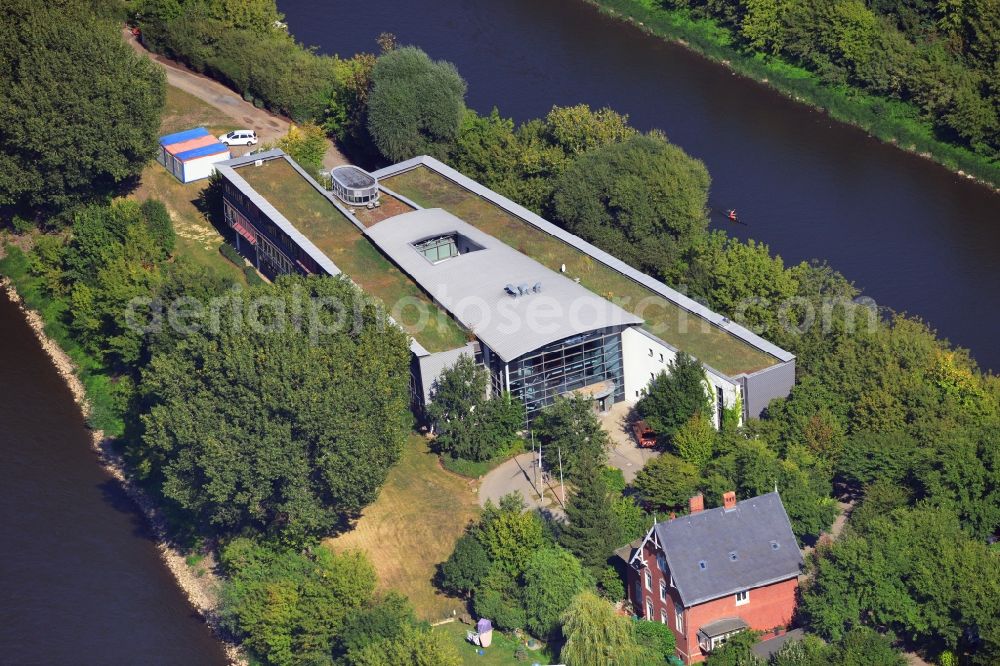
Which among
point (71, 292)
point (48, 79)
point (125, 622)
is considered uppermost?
point (48, 79)

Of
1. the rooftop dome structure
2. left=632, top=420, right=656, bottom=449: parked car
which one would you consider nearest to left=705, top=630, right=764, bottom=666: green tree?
left=632, top=420, right=656, bottom=449: parked car

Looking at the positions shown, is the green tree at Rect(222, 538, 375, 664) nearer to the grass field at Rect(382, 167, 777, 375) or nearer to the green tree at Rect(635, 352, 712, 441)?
the green tree at Rect(635, 352, 712, 441)

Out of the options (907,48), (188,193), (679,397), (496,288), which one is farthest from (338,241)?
(907,48)

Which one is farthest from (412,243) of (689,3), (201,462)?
(689,3)

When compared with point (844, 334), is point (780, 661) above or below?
below

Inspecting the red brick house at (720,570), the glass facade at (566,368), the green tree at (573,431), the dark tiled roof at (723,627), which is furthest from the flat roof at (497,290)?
the dark tiled roof at (723,627)

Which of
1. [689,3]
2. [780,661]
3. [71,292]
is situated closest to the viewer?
[780,661]

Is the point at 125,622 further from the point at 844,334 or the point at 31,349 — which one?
the point at 844,334

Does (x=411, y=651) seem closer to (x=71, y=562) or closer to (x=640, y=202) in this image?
(x=71, y=562)
